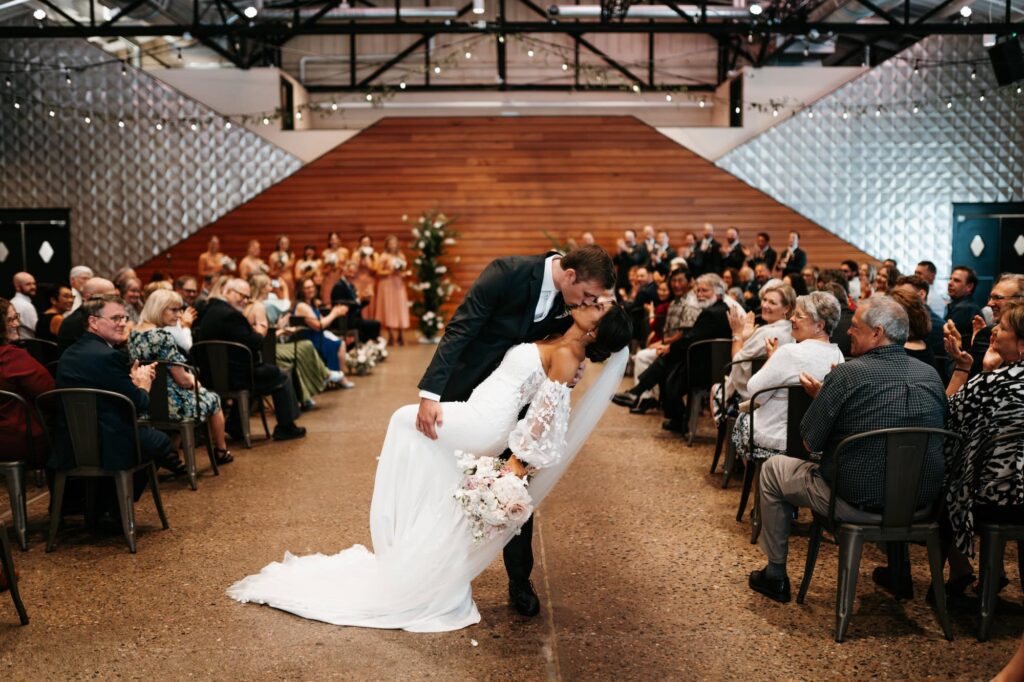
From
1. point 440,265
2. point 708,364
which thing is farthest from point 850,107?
point 708,364

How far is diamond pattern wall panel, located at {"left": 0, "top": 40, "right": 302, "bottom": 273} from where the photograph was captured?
15898 mm

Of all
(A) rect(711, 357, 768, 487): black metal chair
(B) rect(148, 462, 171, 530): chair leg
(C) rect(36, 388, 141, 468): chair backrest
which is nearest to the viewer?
Answer: (C) rect(36, 388, 141, 468): chair backrest

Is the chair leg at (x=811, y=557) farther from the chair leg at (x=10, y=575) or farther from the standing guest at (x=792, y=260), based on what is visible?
the standing guest at (x=792, y=260)

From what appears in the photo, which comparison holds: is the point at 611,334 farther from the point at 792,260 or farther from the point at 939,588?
the point at 792,260

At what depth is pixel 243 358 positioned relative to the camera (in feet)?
20.7

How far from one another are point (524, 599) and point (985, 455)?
1.67 metres

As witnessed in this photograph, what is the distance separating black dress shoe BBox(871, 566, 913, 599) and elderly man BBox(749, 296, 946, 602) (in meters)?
0.47

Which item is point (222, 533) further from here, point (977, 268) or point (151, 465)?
point (977, 268)

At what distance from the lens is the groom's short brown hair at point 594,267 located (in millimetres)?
3209

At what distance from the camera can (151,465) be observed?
4.41 metres

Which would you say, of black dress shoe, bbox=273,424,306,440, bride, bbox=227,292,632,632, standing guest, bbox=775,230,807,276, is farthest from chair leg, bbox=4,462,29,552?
standing guest, bbox=775,230,807,276

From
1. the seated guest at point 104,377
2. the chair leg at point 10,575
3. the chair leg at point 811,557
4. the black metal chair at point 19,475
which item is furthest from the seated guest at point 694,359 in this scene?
the chair leg at point 10,575

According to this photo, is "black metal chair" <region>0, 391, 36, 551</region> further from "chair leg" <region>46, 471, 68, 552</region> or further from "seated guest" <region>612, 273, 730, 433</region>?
"seated guest" <region>612, 273, 730, 433</region>

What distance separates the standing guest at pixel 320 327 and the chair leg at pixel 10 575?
210 inches
